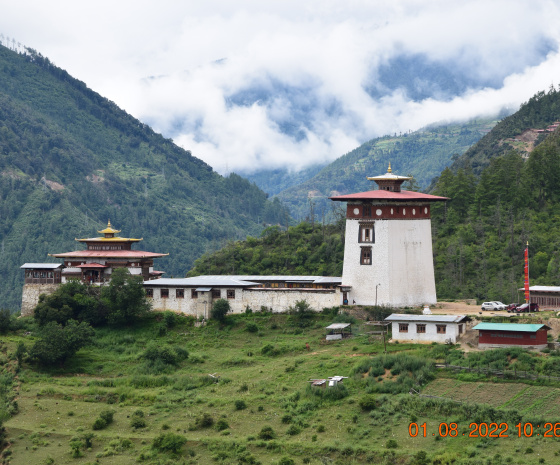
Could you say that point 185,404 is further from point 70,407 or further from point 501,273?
point 501,273

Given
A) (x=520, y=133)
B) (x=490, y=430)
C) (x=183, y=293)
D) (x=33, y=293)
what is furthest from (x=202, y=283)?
(x=520, y=133)

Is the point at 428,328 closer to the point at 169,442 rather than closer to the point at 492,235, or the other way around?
the point at 169,442

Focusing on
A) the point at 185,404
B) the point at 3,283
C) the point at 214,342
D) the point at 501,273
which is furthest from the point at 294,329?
the point at 3,283

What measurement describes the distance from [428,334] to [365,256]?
1082 centimetres

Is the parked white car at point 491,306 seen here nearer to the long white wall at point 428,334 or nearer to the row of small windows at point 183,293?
the long white wall at point 428,334

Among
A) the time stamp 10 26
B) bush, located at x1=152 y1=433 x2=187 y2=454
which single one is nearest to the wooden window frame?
the time stamp 10 26

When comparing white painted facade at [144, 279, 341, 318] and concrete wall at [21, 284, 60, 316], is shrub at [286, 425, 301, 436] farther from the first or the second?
concrete wall at [21, 284, 60, 316]

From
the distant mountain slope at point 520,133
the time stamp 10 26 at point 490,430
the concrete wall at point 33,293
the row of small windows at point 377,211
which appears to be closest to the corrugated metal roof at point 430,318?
the row of small windows at point 377,211

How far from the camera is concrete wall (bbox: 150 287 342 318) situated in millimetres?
62062

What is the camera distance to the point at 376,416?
43938 millimetres

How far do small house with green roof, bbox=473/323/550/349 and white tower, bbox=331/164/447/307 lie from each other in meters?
11.6

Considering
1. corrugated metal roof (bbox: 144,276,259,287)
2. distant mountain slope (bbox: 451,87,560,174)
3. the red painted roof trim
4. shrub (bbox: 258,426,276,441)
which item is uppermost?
distant mountain slope (bbox: 451,87,560,174)

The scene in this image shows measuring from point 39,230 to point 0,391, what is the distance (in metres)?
116

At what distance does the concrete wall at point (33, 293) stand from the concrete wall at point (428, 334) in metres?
28.3
